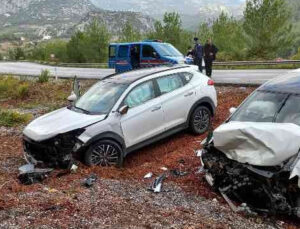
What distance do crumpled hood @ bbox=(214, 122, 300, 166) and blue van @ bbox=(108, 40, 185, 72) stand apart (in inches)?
494

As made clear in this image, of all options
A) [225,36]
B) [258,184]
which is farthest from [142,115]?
[225,36]

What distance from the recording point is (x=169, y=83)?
10.2 meters

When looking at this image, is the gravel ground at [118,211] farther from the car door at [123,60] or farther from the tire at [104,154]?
the car door at [123,60]

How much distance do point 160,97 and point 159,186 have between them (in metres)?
3.00

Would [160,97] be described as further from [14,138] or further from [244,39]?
[244,39]

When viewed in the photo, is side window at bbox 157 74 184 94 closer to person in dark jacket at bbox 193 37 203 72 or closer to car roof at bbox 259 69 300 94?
car roof at bbox 259 69 300 94

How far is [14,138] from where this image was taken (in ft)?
39.2

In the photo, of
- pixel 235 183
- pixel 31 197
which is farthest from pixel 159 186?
pixel 31 197

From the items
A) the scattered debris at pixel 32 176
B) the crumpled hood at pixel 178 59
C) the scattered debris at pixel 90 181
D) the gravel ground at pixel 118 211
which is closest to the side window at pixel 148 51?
the crumpled hood at pixel 178 59

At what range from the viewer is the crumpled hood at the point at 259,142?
239 inches

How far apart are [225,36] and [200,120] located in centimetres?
4067

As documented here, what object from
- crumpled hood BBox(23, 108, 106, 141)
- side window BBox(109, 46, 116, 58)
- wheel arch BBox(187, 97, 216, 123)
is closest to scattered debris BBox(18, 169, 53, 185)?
crumpled hood BBox(23, 108, 106, 141)

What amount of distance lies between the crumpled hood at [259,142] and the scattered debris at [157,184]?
1195 mm

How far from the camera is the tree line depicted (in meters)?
35.2
